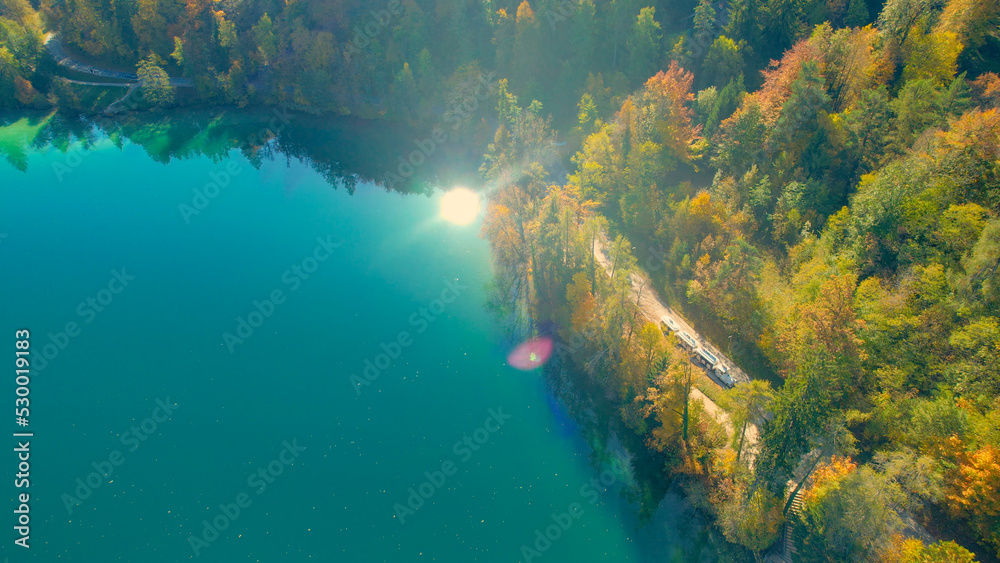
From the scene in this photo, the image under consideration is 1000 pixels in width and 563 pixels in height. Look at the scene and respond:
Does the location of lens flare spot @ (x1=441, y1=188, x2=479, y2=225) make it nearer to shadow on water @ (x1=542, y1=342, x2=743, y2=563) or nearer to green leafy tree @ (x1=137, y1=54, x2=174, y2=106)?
shadow on water @ (x1=542, y1=342, x2=743, y2=563)

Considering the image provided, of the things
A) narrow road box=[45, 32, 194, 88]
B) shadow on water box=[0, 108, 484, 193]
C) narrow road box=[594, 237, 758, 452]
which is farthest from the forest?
narrow road box=[45, 32, 194, 88]

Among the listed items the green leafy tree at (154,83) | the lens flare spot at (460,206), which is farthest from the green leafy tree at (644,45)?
the green leafy tree at (154,83)

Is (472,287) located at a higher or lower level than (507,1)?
lower

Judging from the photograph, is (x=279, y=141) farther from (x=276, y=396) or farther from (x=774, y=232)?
(x=774, y=232)

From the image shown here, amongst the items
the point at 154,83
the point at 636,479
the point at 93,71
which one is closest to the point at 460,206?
the point at 636,479

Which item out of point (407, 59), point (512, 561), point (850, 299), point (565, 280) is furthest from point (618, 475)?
point (407, 59)

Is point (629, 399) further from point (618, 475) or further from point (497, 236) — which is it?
point (497, 236)
